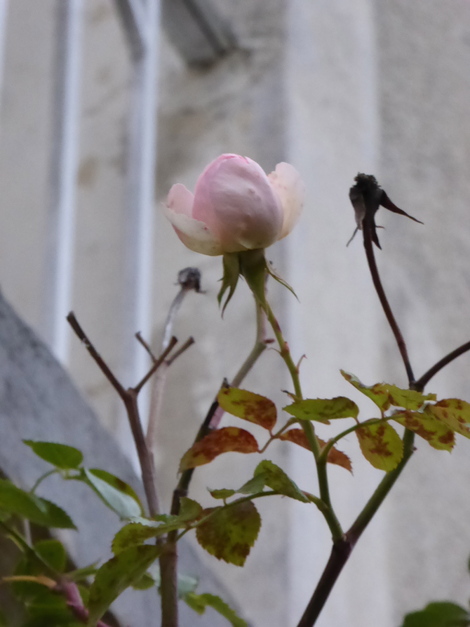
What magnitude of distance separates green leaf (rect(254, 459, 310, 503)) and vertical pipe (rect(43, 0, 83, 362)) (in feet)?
2.31

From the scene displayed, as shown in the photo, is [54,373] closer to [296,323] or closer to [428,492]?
[296,323]

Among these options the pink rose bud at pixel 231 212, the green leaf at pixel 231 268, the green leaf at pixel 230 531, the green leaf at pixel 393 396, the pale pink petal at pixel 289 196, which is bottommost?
the green leaf at pixel 230 531

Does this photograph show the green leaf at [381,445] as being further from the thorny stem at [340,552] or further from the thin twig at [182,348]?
the thin twig at [182,348]

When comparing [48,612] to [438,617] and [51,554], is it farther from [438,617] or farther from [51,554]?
[438,617]

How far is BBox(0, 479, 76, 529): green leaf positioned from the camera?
36cm

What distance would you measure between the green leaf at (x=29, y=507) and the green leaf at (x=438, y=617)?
0.62ft

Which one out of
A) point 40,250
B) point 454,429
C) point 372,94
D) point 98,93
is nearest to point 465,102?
point 372,94

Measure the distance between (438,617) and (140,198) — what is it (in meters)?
0.96

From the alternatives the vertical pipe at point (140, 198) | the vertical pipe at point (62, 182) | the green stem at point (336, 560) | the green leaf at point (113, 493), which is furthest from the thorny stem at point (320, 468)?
the vertical pipe at point (140, 198)

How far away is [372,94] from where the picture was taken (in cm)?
171

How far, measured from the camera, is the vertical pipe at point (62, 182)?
102 centimetres

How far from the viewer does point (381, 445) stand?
0.31m

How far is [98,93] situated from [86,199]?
0.27 m

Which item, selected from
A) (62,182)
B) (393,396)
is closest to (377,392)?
(393,396)
